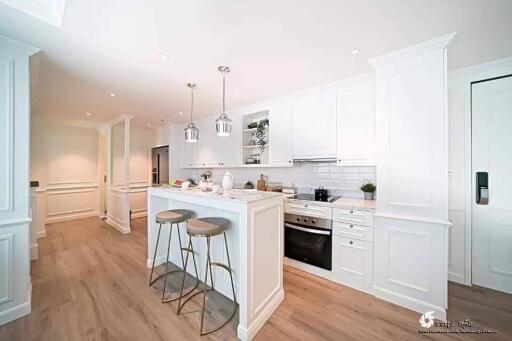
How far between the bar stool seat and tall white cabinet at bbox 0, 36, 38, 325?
1.51m

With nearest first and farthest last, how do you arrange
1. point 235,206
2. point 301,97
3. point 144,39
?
point 235,206 < point 144,39 < point 301,97

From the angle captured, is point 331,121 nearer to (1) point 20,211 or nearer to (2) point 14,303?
(1) point 20,211

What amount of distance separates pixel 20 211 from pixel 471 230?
15.0ft

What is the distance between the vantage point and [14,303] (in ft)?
5.77

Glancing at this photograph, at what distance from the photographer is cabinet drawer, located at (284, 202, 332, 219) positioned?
2385mm

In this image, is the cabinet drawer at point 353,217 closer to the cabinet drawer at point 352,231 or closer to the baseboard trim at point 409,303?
the cabinet drawer at point 352,231

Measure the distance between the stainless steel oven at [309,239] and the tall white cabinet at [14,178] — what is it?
105 inches

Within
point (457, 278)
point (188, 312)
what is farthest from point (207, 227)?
point (457, 278)

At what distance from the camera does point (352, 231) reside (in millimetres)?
2211

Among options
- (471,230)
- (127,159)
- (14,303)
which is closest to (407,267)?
(471,230)

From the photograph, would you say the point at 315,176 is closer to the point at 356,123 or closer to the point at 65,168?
the point at 356,123

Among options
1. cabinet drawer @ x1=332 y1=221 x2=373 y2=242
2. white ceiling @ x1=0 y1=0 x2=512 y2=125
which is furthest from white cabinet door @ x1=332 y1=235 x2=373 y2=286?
white ceiling @ x1=0 y1=0 x2=512 y2=125

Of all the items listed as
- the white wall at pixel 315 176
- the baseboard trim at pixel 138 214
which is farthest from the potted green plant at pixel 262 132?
the baseboard trim at pixel 138 214

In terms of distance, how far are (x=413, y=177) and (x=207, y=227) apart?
75.7 inches
